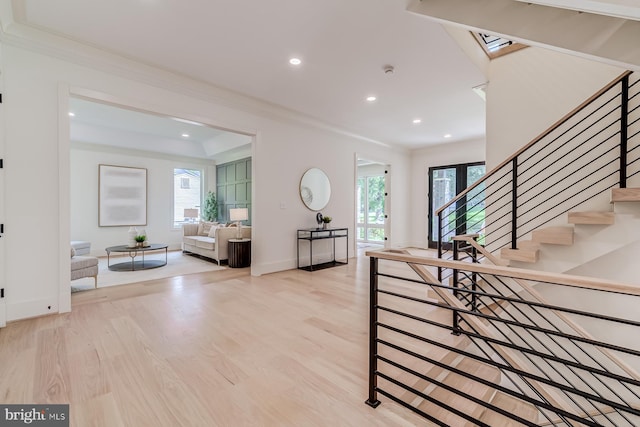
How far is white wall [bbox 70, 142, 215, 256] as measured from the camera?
6344 mm

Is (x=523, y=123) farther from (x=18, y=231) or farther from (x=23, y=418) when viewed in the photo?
(x=18, y=231)

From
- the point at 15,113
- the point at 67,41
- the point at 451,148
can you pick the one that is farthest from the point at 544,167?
the point at 15,113

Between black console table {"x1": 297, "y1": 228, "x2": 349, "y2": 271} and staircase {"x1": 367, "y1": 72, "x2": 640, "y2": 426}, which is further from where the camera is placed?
black console table {"x1": 297, "y1": 228, "x2": 349, "y2": 271}

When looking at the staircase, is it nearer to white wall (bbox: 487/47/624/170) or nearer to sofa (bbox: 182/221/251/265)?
white wall (bbox: 487/47/624/170)

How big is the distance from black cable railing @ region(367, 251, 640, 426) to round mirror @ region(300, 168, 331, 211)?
210cm

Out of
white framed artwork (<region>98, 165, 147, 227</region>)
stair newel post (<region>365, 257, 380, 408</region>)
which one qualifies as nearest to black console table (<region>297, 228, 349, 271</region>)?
stair newel post (<region>365, 257, 380, 408</region>)

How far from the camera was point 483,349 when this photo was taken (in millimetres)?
2648

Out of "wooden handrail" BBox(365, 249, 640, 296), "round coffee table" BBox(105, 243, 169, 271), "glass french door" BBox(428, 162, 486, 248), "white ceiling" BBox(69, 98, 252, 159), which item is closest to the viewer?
"wooden handrail" BBox(365, 249, 640, 296)

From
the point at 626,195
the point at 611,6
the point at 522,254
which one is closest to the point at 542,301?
the point at 522,254

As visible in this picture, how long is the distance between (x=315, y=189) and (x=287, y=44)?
2914mm

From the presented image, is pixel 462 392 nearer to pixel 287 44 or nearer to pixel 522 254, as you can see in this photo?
pixel 522 254

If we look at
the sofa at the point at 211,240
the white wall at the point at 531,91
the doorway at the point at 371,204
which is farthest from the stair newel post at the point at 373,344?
the doorway at the point at 371,204

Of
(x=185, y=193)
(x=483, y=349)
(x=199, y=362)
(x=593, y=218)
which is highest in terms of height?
(x=185, y=193)

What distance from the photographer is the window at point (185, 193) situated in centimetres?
783
